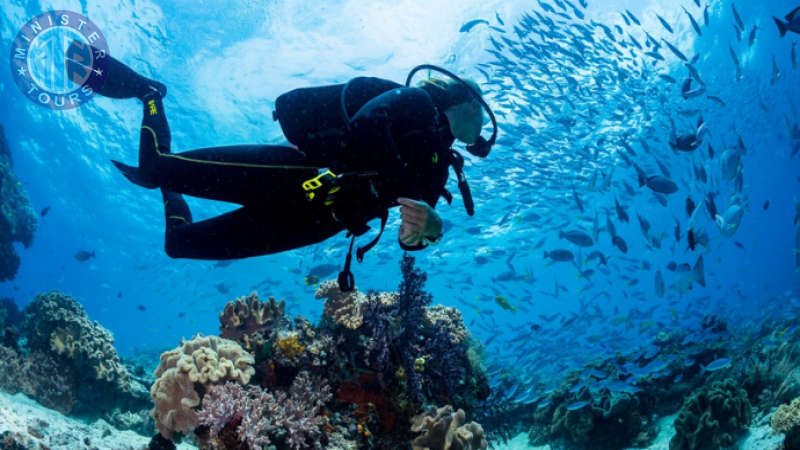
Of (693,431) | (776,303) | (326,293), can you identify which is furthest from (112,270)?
(776,303)

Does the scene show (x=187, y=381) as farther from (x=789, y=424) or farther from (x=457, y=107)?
(x=789, y=424)

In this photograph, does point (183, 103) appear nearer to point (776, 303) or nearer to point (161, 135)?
point (161, 135)

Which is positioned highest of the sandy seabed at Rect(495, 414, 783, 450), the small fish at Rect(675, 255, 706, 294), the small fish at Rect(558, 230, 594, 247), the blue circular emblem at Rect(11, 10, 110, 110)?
the blue circular emblem at Rect(11, 10, 110, 110)

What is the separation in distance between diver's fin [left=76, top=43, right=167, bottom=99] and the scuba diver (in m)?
0.96

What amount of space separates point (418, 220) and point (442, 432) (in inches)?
107

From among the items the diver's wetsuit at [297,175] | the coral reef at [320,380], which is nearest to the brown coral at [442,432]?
the coral reef at [320,380]

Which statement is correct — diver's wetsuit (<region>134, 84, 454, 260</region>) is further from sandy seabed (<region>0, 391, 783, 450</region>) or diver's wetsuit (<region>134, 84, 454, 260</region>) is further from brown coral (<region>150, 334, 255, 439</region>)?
sandy seabed (<region>0, 391, 783, 450</region>)

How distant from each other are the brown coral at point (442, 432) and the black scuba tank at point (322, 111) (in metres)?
3.01

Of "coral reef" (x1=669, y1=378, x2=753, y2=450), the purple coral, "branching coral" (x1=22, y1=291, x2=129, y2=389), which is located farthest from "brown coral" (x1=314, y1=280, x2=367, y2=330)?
"branching coral" (x1=22, y1=291, x2=129, y2=389)

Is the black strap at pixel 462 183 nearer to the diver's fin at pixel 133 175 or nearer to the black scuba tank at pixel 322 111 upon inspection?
the black scuba tank at pixel 322 111

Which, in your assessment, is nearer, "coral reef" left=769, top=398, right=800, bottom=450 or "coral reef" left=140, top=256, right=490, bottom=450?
"coral reef" left=140, top=256, right=490, bottom=450

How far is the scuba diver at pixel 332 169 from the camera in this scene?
276 cm

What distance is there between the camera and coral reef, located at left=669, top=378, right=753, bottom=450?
6484mm

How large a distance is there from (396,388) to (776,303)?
37.4m
